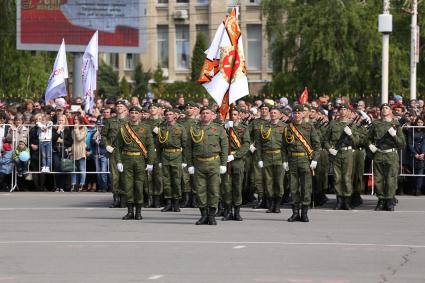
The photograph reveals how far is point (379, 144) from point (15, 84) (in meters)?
33.2

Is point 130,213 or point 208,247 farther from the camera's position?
point 130,213

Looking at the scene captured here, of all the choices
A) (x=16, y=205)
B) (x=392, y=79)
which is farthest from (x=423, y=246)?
(x=392, y=79)

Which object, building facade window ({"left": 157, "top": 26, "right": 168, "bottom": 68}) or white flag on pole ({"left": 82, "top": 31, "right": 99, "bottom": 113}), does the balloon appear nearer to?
white flag on pole ({"left": 82, "top": 31, "right": 99, "bottom": 113})

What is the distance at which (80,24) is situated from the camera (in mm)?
48812

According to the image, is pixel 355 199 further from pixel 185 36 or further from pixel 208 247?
pixel 185 36

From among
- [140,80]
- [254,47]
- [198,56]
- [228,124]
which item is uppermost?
[254,47]

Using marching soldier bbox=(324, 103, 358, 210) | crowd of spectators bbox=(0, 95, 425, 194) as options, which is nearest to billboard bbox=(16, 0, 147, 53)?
crowd of spectators bbox=(0, 95, 425, 194)

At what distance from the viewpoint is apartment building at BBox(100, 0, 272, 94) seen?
71312 millimetres

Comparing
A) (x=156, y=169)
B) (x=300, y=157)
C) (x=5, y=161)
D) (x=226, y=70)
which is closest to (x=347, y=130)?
(x=300, y=157)

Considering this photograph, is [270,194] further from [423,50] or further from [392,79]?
[423,50]

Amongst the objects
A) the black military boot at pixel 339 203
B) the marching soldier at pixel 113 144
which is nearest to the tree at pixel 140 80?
the marching soldier at pixel 113 144

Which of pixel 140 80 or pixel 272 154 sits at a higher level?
pixel 140 80

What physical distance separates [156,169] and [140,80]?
4799cm

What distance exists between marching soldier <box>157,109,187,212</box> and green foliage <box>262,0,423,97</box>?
26849 mm
